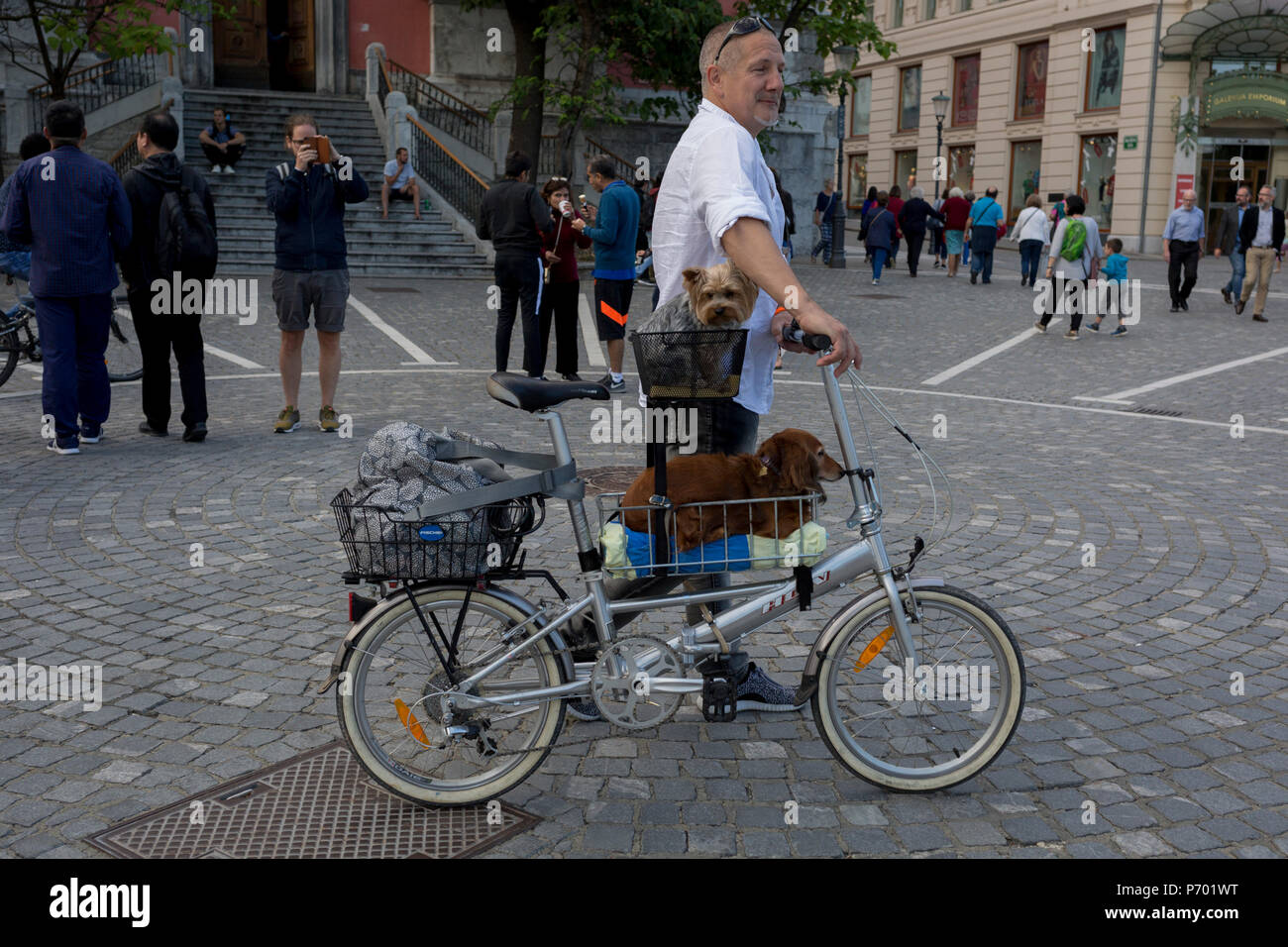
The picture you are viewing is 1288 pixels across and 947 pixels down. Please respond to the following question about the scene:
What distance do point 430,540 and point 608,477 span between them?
3.62 meters

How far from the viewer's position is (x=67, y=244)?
773 cm

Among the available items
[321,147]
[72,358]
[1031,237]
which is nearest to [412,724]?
[72,358]

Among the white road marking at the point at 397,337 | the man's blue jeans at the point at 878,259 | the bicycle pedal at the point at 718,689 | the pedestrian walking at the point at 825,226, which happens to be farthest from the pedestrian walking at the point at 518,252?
the pedestrian walking at the point at 825,226

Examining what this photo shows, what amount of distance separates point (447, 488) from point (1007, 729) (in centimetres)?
173

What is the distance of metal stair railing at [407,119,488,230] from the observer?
886 inches

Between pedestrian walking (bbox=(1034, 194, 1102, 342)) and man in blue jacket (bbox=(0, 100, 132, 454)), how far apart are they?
455 inches

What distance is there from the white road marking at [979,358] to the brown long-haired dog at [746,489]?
28.2 ft

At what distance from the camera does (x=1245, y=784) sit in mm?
3639

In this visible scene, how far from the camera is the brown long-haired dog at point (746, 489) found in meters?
3.37

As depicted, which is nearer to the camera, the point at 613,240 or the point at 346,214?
the point at 613,240

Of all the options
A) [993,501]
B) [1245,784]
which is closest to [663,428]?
[1245,784]

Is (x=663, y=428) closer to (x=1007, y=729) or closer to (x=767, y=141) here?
(x=1007, y=729)

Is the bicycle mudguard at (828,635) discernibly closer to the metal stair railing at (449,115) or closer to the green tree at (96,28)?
the green tree at (96,28)

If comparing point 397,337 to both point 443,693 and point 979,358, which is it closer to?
point 979,358
